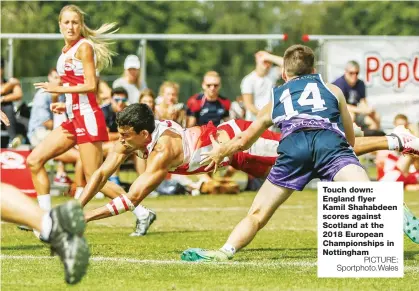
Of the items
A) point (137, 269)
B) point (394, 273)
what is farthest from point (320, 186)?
point (137, 269)

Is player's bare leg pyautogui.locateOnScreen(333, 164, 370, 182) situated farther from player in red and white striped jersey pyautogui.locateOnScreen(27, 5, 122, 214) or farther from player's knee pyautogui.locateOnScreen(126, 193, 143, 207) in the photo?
player in red and white striped jersey pyautogui.locateOnScreen(27, 5, 122, 214)

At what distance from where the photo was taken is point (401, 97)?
19.3m

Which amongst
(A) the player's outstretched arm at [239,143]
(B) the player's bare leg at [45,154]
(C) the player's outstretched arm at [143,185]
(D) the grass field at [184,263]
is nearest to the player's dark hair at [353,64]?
(D) the grass field at [184,263]

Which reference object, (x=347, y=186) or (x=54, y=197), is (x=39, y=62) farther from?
(x=347, y=186)

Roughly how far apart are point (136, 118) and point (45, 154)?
175 cm

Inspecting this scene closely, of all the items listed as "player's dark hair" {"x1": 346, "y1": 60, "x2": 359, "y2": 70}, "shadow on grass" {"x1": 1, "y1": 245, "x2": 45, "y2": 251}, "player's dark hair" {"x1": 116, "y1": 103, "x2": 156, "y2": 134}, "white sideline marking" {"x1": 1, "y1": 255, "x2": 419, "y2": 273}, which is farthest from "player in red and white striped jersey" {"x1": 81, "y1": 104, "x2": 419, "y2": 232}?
"player's dark hair" {"x1": 346, "y1": 60, "x2": 359, "y2": 70}

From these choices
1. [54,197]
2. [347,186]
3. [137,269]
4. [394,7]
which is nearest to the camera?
[347,186]

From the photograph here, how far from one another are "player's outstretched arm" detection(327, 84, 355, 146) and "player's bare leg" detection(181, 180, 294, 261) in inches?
26.7

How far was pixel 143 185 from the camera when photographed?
9.84 metres

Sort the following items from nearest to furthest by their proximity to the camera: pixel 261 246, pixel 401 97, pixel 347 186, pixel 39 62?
1. pixel 347 186
2. pixel 261 246
3. pixel 401 97
4. pixel 39 62

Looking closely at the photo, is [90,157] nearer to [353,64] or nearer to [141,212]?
[141,212]

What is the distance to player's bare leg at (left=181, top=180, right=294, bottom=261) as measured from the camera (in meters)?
8.73

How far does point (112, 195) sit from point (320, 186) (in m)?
4.03

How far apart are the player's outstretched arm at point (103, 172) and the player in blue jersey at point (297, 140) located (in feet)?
5.40
